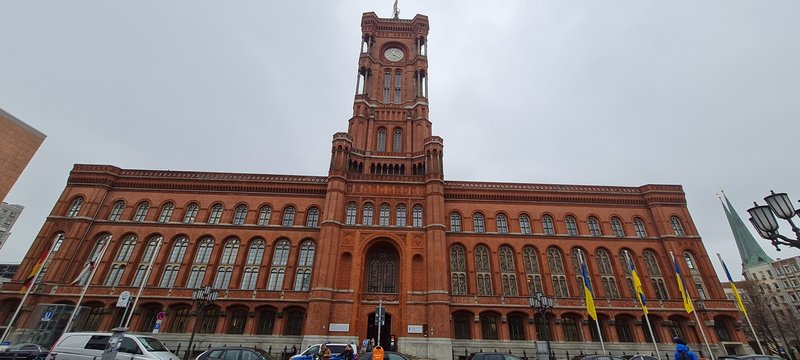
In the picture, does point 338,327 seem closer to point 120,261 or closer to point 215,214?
point 215,214

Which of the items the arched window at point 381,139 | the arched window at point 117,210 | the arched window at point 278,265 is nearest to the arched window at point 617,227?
the arched window at point 381,139

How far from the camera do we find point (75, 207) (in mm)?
32500

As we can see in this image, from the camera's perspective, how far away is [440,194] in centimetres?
3266

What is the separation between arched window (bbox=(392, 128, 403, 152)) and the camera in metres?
39.0

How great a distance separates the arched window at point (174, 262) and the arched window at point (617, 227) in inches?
1683

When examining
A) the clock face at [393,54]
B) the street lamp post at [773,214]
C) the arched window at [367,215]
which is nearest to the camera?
the street lamp post at [773,214]

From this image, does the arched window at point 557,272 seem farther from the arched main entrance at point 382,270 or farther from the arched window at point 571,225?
the arched main entrance at point 382,270

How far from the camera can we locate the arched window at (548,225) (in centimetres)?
3400

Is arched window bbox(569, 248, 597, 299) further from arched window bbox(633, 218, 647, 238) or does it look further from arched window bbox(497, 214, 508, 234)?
arched window bbox(633, 218, 647, 238)

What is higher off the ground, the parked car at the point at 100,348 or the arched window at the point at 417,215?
the arched window at the point at 417,215

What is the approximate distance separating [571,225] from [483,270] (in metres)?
10.9

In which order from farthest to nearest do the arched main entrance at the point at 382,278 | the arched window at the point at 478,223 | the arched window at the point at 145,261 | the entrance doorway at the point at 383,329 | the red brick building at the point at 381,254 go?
the arched window at the point at 478,223, the arched window at the point at 145,261, the arched main entrance at the point at 382,278, the red brick building at the point at 381,254, the entrance doorway at the point at 383,329

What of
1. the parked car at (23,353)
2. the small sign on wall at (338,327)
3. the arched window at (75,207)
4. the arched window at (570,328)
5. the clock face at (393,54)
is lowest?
the parked car at (23,353)

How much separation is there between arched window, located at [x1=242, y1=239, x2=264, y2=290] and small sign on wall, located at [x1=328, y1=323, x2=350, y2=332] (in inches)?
342
